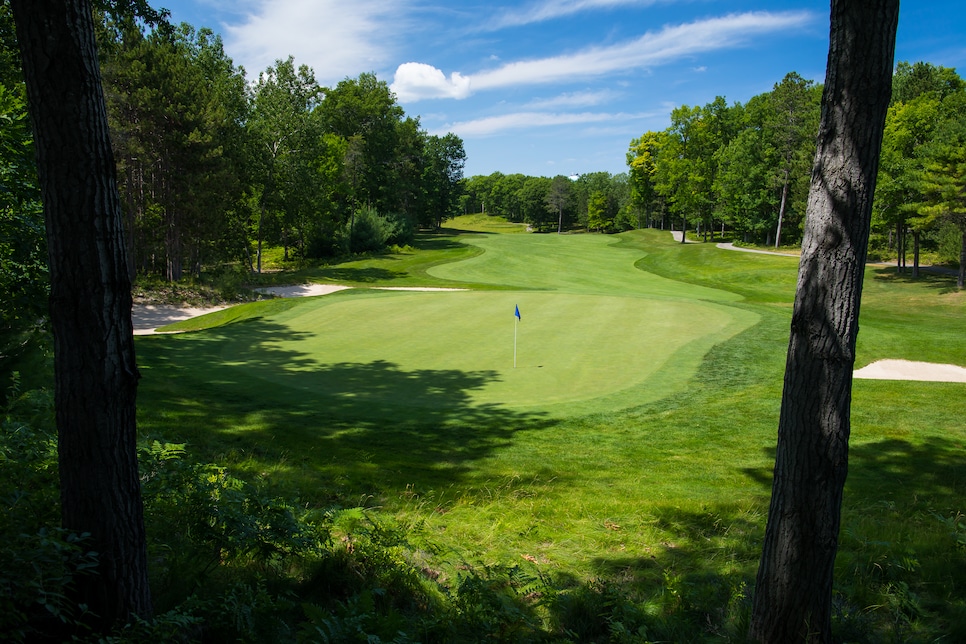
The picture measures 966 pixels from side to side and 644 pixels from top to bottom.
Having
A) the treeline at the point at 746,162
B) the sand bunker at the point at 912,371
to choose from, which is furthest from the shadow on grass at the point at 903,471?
the treeline at the point at 746,162

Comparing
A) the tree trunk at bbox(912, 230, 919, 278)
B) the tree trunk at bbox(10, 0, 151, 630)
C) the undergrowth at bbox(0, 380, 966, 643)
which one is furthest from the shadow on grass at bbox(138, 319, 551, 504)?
the tree trunk at bbox(912, 230, 919, 278)

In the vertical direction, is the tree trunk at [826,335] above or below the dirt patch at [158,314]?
above

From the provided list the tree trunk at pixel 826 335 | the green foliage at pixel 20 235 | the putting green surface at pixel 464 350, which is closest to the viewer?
the tree trunk at pixel 826 335

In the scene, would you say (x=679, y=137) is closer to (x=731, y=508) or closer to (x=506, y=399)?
(x=506, y=399)

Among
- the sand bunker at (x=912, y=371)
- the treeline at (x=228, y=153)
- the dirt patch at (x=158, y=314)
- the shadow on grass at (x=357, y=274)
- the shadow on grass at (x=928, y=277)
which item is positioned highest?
the treeline at (x=228, y=153)

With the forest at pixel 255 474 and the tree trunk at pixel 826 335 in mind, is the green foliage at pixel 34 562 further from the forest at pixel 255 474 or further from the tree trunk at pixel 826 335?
the tree trunk at pixel 826 335

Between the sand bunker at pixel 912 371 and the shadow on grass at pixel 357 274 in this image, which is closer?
the sand bunker at pixel 912 371

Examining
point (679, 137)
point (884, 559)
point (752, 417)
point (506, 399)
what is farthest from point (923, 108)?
point (884, 559)

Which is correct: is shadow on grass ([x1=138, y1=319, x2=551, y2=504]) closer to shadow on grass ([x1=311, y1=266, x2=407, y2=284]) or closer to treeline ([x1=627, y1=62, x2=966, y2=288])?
shadow on grass ([x1=311, y1=266, x2=407, y2=284])

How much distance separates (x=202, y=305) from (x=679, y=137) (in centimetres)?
4606

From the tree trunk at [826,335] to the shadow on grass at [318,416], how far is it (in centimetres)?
367

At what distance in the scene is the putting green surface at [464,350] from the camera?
33.5ft

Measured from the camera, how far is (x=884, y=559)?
4324 millimetres

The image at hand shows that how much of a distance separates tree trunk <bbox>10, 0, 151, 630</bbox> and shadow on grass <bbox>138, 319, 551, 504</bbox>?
2450 mm
